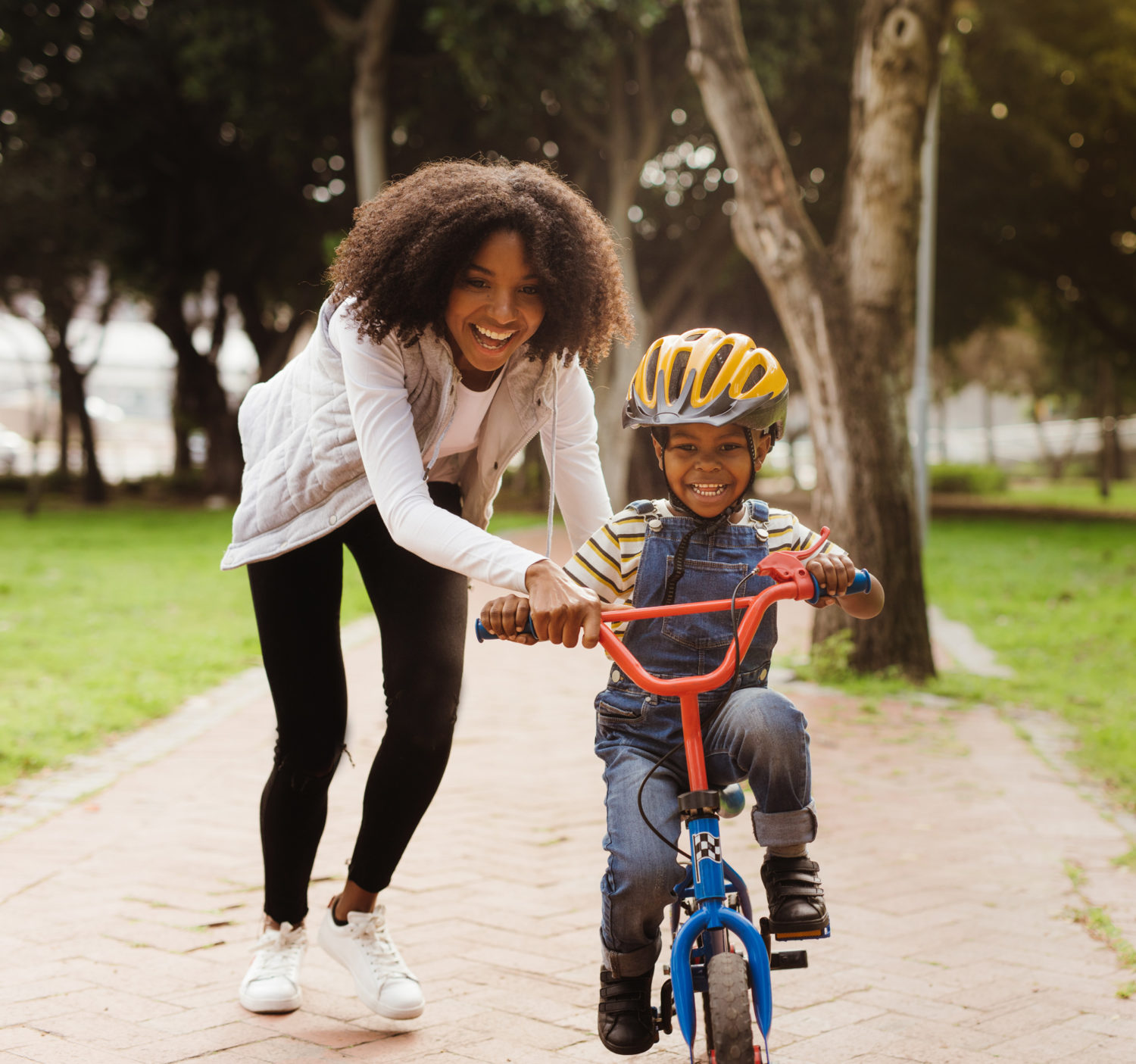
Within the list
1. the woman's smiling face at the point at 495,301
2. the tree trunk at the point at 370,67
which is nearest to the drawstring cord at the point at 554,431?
the woman's smiling face at the point at 495,301

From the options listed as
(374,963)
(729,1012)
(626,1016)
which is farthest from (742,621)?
(374,963)

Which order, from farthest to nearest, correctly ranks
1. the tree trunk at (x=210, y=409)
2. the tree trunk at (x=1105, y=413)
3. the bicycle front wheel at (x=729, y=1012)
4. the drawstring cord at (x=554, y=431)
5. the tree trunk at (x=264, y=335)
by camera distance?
the tree trunk at (x=1105, y=413)
the tree trunk at (x=210, y=409)
the tree trunk at (x=264, y=335)
the drawstring cord at (x=554, y=431)
the bicycle front wheel at (x=729, y=1012)

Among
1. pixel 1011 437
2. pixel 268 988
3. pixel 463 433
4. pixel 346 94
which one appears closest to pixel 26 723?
pixel 268 988

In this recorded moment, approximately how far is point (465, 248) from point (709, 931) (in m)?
1.43

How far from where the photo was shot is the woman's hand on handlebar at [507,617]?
228 cm

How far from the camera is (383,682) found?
10.0 ft

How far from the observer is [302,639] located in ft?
10.2

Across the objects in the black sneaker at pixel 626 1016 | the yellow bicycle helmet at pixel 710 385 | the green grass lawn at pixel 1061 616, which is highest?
the yellow bicycle helmet at pixel 710 385

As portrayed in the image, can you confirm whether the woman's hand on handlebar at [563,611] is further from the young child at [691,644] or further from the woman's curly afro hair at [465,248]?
the woman's curly afro hair at [465,248]

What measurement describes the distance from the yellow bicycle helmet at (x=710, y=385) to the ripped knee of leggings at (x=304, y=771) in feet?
3.81

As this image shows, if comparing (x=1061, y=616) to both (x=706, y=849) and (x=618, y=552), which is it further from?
(x=706, y=849)

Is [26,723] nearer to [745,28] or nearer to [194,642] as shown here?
[194,642]

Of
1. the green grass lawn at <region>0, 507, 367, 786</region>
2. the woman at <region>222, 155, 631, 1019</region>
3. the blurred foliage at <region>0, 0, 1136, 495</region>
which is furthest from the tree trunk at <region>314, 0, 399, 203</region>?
the woman at <region>222, 155, 631, 1019</region>

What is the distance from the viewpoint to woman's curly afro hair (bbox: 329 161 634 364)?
2766 mm
